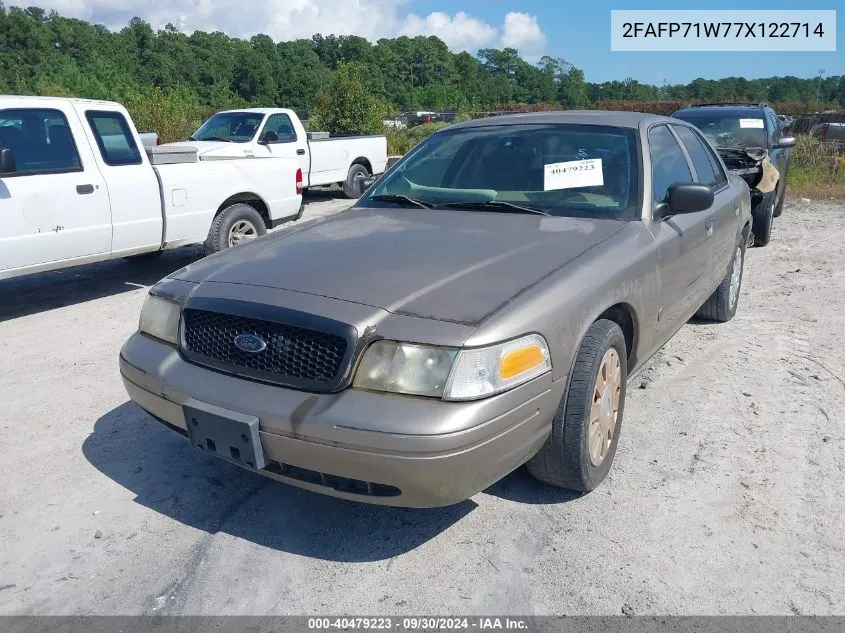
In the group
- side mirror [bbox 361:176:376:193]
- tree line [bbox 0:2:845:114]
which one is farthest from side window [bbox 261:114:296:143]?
tree line [bbox 0:2:845:114]

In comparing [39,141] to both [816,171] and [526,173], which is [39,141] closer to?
[526,173]

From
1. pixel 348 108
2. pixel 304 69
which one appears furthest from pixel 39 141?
pixel 304 69

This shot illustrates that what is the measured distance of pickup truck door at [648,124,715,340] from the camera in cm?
374

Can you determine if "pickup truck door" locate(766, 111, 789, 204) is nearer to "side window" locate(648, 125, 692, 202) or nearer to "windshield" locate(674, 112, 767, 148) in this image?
"windshield" locate(674, 112, 767, 148)

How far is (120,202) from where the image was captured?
6418 millimetres

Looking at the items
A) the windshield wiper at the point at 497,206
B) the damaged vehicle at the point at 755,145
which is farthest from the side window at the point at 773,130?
the windshield wiper at the point at 497,206

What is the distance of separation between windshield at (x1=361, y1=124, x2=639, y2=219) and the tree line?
35.0 m

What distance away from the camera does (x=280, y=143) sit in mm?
12055

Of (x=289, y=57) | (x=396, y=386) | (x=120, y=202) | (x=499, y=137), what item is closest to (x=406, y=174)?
(x=499, y=137)

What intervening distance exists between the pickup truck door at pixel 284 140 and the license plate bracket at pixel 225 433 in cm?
968

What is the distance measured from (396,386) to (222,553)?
41.2 inches

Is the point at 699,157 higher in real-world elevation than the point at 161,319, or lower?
higher

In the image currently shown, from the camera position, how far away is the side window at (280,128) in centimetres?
1208

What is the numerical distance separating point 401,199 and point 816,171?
14066mm
